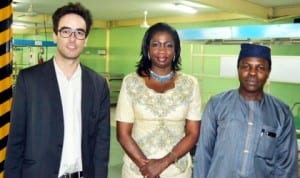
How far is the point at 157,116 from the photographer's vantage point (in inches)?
82.0

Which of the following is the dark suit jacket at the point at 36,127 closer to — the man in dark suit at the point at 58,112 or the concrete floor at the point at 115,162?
the man in dark suit at the point at 58,112

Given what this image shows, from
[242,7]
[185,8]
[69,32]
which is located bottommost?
[69,32]

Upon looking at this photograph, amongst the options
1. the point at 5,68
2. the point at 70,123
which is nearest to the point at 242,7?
the point at 70,123

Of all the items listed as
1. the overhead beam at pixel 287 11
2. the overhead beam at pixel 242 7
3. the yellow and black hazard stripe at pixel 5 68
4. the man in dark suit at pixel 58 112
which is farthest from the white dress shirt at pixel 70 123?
the overhead beam at pixel 287 11

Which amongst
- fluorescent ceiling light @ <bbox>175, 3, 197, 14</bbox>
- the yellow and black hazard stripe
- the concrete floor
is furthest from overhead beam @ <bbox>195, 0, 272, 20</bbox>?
the yellow and black hazard stripe

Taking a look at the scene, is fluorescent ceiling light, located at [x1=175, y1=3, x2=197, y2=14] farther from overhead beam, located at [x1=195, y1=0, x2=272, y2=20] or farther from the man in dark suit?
the man in dark suit

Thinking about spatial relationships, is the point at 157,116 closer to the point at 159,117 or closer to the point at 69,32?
the point at 159,117

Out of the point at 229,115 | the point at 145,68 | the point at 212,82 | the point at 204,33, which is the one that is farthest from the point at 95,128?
the point at 212,82

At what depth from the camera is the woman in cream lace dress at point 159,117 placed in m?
2.09

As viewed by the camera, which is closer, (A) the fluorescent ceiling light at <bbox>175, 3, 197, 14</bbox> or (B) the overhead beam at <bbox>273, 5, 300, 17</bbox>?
(B) the overhead beam at <bbox>273, 5, 300, 17</bbox>

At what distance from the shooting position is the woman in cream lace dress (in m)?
2.09

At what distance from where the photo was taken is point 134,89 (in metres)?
2.14

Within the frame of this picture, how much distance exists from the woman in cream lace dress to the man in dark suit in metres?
0.28

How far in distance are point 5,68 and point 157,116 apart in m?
0.93
